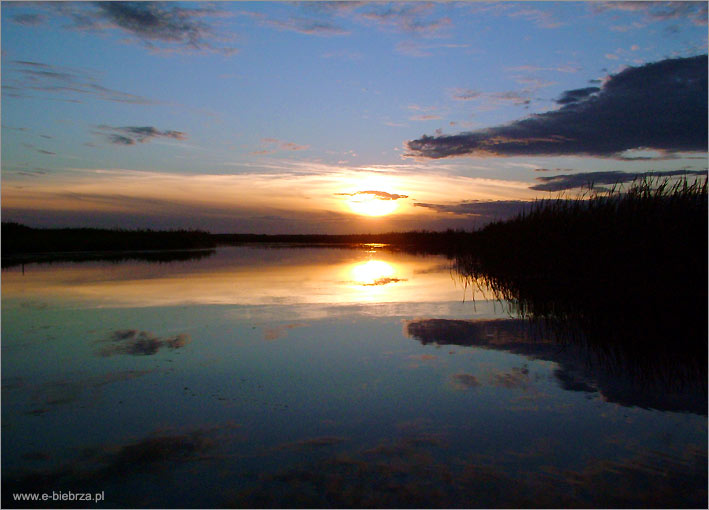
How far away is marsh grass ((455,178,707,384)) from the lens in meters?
6.04

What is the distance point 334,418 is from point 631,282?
696 centimetres

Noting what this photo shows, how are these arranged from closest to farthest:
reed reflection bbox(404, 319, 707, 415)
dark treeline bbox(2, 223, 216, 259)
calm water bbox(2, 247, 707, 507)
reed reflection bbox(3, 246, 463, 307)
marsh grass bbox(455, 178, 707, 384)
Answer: calm water bbox(2, 247, 707, 507) → reed reflection bbox(404, 319, 707, 415) → marsh grass bbox(455, 178, 707, 384) → reed reflection bbox(3, 246, 463, 307) → dark treeline bbox(2, 223, 216, 259)

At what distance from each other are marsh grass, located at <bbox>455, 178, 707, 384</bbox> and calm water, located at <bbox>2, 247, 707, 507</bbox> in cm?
64

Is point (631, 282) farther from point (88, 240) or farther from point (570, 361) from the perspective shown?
point (88, 240)

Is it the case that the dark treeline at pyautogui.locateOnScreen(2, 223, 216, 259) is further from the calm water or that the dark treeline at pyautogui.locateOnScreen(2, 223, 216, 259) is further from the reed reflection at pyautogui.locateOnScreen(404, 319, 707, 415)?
the reed reflection at pyautogui.locateOnScreen(404, 319, 707, 415)

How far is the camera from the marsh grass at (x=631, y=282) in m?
6.04

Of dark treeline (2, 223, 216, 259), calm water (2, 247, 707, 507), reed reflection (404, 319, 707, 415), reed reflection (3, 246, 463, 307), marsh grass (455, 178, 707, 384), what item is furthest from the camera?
dark treeline (2, 223, 216, 259)

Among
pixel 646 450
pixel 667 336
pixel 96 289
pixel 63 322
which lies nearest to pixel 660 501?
pixel 646 450

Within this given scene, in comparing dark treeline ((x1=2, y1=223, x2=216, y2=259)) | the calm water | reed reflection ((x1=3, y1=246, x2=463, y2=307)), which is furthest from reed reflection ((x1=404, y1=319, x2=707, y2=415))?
dark treeline ((x1=2, y1=223, x2=216, y2=259))

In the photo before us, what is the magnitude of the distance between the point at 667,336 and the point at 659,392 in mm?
2084

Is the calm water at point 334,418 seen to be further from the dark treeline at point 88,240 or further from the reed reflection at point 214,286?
the dark treeline at point 88,240

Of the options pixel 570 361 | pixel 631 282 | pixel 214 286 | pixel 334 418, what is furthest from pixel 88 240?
pixel 334 418

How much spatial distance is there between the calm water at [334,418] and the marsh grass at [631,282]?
0.64 meters

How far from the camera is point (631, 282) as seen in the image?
9188 mm
